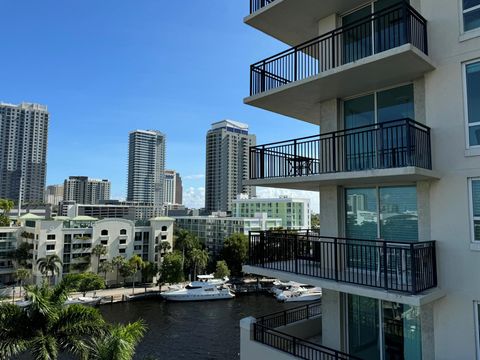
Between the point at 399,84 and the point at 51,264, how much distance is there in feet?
174

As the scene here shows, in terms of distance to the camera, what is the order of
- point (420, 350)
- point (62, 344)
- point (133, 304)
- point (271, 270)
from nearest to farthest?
point (420, 350)
point (271, 270)
point (62, 344)
point (133, 304)

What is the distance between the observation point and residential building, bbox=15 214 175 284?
51603mm

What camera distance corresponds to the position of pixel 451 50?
23.5 feet

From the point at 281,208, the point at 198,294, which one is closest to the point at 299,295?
the point at 198,294

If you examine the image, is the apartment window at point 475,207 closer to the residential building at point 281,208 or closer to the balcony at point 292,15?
the balcony at point 292,15

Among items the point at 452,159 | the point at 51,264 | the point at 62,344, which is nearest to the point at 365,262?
the point at 452,159

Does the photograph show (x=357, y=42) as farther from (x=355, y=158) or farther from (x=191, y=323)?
(x=191, y=323)

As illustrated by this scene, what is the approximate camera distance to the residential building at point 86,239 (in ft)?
169

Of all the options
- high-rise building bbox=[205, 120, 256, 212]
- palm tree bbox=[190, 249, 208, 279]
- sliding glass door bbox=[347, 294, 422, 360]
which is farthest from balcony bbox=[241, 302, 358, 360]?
high-rise building bbox=[205, 120, 256, 212]

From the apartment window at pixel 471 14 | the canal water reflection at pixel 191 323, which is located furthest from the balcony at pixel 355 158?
the canal water reflection at pixel 191 323

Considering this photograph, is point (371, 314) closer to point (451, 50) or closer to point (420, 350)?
point (420, 350)

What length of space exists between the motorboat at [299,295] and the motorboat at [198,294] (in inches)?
315

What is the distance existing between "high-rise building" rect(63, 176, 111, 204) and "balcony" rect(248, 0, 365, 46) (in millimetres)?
153810

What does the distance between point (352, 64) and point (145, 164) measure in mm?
135836
